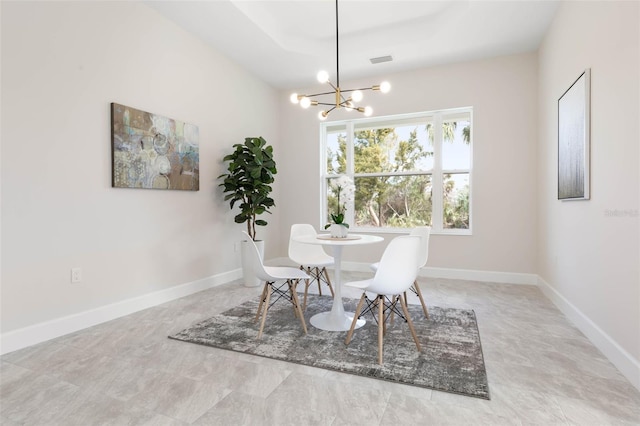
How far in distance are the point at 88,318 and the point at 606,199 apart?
4101mm

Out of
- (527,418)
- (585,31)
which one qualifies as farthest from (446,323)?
(585,31)

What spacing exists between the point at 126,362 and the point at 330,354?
4.41ft

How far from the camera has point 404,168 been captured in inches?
202

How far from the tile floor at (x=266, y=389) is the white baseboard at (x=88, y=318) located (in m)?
0.09

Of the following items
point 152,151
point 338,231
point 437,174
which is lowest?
point 338,231

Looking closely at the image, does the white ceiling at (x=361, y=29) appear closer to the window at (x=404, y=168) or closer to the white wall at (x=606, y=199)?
the white wall at (x=606, y=199)

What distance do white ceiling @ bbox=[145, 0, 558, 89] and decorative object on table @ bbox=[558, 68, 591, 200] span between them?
1148mm

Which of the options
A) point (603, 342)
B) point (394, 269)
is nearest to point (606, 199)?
point (603, 342)

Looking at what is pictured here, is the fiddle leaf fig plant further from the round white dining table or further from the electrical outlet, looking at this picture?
the electrical outlet

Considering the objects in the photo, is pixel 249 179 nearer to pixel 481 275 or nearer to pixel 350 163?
pixel 350 163

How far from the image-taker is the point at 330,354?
2.30 m

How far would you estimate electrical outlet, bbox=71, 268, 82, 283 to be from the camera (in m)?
2.78

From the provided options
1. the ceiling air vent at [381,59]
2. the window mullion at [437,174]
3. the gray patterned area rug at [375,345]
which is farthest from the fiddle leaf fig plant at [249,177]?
the window mullion at [437,174]

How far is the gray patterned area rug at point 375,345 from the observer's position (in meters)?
2.00
